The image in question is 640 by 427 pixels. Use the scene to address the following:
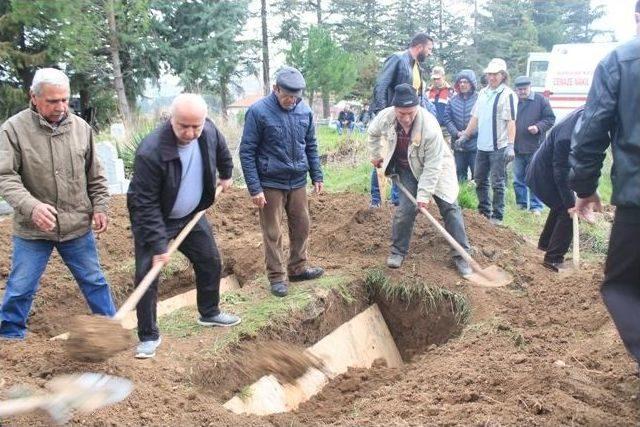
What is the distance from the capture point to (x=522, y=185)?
27.7 feet

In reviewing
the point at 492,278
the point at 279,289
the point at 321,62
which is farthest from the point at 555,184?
the point at 321,62

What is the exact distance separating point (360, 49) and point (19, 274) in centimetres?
3176

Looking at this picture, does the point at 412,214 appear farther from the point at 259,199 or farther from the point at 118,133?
the point at 118,133

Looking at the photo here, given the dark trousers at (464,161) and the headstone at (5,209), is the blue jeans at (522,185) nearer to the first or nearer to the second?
the dark trousers at (464,161)

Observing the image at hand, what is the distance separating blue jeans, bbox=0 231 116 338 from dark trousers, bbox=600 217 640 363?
10.9ft

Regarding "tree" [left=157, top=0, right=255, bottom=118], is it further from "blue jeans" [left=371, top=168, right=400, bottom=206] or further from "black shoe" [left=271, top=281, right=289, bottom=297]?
"black shoe" [left=271, top=281, right=289, bottom=297]

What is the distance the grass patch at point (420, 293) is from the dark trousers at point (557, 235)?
1230 mm

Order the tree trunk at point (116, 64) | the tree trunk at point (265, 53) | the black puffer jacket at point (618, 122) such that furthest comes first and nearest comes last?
the tree trunk at point (265, 53) → the tree trunk at point (116, 64) → the black puffer jacket at point (618, 122)

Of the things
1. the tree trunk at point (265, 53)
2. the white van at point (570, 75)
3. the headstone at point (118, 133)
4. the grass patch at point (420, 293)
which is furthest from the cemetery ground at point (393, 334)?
the tree trunk at point (265, 53)

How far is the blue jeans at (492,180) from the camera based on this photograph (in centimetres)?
732

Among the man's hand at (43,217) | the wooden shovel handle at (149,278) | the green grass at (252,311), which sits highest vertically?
the man's hand at (43,217)

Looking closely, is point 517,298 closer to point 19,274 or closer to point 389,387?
point 389,387

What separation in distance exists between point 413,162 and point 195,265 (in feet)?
7.54

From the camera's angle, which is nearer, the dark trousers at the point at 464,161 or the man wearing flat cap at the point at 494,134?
the man wearing flat cap at the point at 494,134
